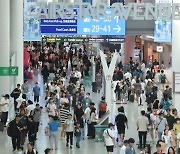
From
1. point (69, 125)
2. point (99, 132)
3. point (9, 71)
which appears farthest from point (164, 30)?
point (69, 125)

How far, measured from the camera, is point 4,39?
28297 mm

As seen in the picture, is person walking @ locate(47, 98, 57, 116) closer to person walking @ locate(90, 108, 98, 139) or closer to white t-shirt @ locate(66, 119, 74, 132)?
person walking @ locate(90, 108, 98, 139)

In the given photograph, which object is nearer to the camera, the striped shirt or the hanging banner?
the striped shirt

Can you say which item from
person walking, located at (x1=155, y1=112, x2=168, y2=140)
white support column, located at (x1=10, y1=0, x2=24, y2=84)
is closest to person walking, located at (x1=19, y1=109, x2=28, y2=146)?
person walking, located at (x1=155, y1=112, x2=168, y2=140)

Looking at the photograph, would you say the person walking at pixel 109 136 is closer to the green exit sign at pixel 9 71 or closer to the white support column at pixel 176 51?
the green exit sign at pixel 9 71

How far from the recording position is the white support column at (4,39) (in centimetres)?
2792

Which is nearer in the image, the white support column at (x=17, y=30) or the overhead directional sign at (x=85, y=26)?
the white support column at (x=17, y=30)

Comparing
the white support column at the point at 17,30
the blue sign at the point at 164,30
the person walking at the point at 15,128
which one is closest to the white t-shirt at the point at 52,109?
the person walking at the point at 15,128

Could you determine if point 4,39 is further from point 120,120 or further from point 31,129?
point 120,120

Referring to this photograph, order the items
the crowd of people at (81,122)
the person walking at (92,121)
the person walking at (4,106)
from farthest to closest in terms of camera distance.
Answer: the person walking at (4,106)
the person walking at (92,121)
the crowd of people at (81,122)

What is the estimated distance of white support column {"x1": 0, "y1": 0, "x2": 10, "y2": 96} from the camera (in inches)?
1099

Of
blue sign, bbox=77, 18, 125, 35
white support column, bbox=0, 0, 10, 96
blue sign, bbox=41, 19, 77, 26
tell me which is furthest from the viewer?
blue sign, bbox=41, 19, 77, 26

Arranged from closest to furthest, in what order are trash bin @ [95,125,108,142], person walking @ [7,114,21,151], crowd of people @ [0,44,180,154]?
crowd of people @ [0,44,180,154] < person walking @ [7,114,21,151] < trash bin @ [95,125,108,142]

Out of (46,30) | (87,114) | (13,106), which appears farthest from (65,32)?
(87,114)
